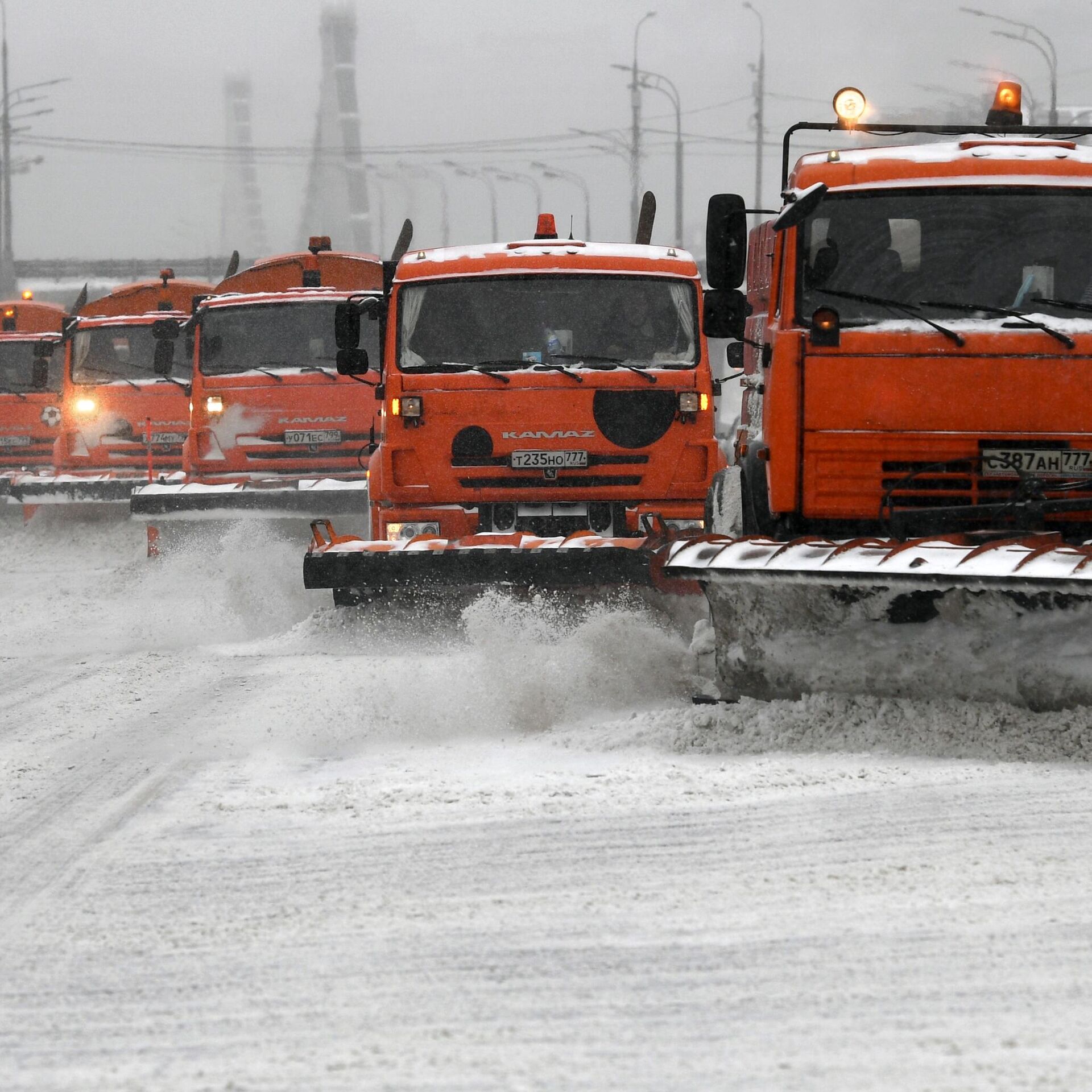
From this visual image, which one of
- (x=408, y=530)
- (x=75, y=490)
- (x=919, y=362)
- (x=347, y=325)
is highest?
(x=347, y=325)

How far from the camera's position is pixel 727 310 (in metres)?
7.11

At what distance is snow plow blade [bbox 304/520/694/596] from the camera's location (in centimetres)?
806

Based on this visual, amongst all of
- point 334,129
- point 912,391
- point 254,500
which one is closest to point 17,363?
point 254,500

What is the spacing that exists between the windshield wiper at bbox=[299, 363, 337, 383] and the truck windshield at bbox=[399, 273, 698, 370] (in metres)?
3.60

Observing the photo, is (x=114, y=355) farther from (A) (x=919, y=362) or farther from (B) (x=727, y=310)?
(A) (x=919, y=362)

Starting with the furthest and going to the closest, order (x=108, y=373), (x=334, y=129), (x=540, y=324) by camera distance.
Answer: (x=334, y=129)
(x=108, y=373)
(x=540, y=324)

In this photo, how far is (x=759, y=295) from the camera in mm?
10070

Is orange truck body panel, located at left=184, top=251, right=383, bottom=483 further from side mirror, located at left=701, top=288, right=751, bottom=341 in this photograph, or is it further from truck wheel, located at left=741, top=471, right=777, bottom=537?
truck wheel, located at left=741, top=471, right=777, bottom=537

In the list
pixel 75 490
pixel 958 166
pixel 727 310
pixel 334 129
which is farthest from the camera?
pixel 334 129

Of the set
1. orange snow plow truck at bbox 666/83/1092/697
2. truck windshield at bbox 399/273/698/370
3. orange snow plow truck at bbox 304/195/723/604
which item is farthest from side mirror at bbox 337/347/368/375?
orange snow plow truck at bbox 666/83/1092/697

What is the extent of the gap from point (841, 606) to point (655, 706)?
3.07ft

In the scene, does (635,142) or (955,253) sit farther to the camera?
(635,142)

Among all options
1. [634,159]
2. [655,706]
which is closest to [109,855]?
[655,706]

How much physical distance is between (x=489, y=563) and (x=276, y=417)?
5205mm
